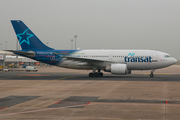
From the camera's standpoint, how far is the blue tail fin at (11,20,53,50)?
36.5 meters

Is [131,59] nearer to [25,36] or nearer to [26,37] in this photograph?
[26,37]

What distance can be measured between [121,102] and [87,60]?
20142 mm

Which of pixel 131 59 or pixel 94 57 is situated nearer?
pixel 131 59

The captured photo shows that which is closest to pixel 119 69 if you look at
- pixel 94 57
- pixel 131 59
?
pixel 131 59

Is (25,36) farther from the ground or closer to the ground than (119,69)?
farther from the ground

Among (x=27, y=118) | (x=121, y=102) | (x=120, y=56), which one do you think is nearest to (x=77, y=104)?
(x=121, y=102)

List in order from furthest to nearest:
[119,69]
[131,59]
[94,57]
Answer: [94,57] → [131,59] → [119,69]

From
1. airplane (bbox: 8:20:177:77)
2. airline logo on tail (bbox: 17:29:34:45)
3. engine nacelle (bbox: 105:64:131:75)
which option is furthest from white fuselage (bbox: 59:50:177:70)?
airline logo on tail (bbox: 17:29:34:45)

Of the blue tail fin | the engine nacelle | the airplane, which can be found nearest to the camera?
the engine nacelle

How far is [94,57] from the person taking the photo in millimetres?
35344

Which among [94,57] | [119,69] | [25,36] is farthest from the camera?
[25,36]

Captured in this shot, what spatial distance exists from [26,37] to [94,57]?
1135cm

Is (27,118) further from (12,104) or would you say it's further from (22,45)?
(22,45)

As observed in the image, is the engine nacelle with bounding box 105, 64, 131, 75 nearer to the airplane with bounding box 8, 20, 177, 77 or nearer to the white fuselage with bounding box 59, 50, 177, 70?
the airplane with bounding box 8, 20, 177, 77
